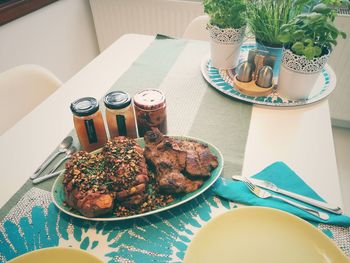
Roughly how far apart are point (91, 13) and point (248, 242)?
222cm

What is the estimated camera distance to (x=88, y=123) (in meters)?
0.71

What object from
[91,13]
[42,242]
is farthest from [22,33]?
A: [42,242]

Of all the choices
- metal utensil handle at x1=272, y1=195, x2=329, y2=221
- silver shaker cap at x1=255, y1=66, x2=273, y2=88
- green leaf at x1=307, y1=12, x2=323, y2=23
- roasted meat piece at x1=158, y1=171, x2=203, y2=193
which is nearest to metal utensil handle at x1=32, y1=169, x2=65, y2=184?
roasted meat piece at x1=158, y1=171, x2=203, y2=193

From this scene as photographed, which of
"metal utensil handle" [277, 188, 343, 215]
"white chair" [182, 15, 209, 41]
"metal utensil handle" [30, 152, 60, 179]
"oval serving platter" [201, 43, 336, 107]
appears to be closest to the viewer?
"metal utensil handle" [277, 188, 343, 215]

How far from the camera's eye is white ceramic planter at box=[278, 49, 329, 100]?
828 mm

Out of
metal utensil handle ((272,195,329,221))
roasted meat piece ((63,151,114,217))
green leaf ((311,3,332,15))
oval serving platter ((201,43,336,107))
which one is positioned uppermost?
green leaf ((311,3,332,15))

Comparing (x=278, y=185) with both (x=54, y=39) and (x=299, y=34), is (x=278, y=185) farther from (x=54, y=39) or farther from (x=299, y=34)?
(x=54, y=39)

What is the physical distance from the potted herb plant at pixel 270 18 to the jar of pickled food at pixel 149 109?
0.45 meters

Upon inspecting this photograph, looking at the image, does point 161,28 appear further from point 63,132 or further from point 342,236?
point 342,236

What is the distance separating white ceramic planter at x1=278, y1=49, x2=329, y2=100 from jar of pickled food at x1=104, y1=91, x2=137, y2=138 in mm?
506

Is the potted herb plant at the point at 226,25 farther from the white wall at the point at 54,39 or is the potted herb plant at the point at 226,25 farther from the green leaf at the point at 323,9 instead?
the white wall at the point at 54,39

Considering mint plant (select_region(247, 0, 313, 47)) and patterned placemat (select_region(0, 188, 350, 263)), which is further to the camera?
mint plant (select_region(247, 0, 313, 47))

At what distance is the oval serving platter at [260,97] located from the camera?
925mm

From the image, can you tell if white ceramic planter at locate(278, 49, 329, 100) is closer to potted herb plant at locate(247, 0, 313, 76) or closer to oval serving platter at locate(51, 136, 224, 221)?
potted herb plant at locate(247, 0, 313, 76)
